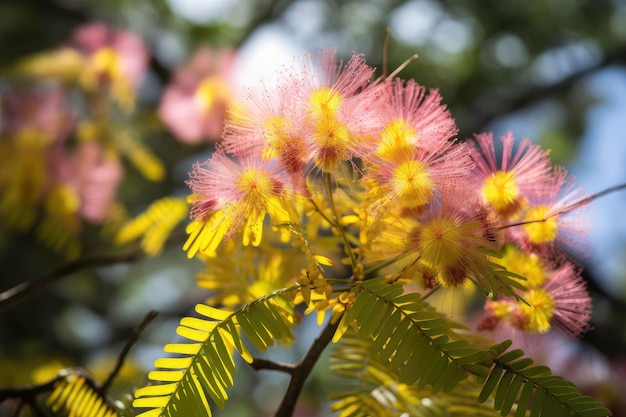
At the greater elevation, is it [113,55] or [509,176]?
[113,55]

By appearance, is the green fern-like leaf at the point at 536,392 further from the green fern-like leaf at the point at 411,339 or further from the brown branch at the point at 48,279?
the brown branch at the point at 48,279

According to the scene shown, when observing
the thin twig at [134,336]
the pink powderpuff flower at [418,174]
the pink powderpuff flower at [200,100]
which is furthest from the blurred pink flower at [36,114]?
the pink powderpuff flower at [418,174]

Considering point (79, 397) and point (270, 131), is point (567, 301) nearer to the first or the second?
point (270, 131)

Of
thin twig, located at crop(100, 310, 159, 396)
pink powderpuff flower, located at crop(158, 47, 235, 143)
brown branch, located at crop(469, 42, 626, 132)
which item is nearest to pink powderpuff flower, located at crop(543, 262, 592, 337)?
thin twig, located at crop(100, 310, 159, 396)

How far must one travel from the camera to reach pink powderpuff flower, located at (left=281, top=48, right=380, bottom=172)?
0.71 metres

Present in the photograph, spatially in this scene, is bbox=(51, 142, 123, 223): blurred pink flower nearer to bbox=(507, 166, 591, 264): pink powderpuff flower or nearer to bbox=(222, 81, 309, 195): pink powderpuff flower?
bbox=(222, 81, 309, 195): pink powderpuff flower

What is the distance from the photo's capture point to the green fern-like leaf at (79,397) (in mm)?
826

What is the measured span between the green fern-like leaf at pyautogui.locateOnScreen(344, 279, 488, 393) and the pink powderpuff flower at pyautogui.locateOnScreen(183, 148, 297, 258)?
12 centimetres

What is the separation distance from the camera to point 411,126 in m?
0.72

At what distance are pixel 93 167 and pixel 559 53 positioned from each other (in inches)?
69.3

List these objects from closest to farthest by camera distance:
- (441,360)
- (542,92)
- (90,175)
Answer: (441,360) → (90,175) → (542,92)

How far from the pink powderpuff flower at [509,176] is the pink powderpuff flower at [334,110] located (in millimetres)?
125

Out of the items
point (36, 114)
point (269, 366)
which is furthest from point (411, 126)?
point (36, 114)

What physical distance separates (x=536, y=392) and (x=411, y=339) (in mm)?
120
